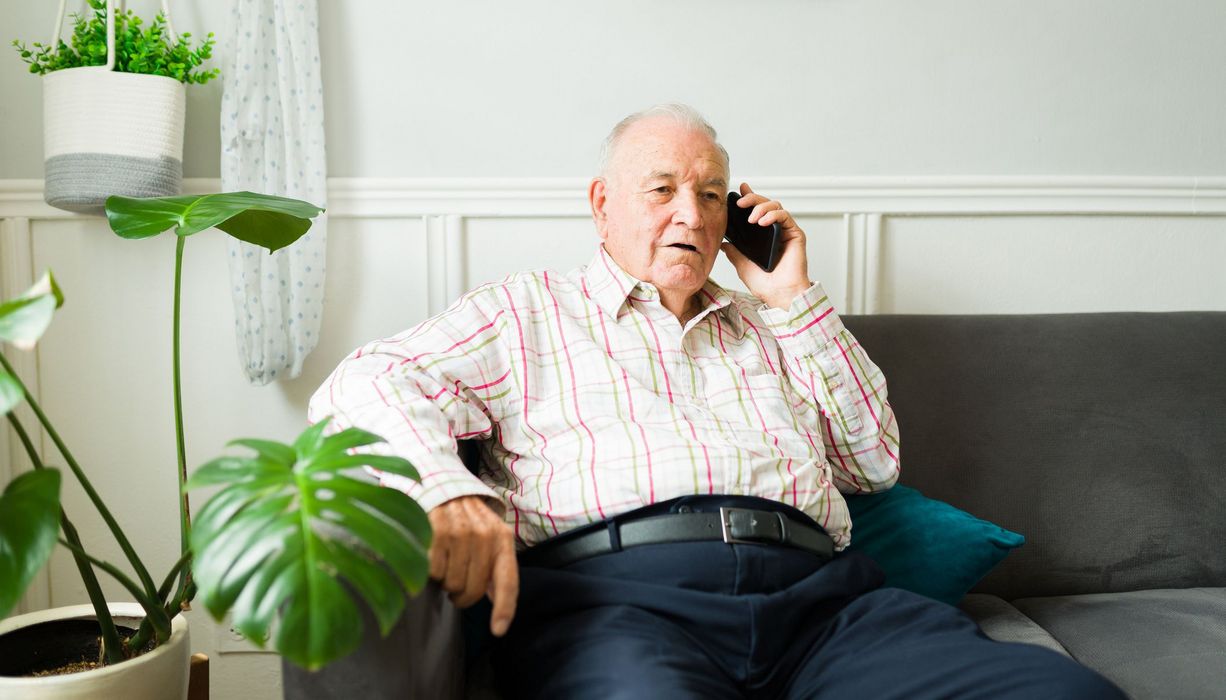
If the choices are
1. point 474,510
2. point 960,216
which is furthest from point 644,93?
point 474,510

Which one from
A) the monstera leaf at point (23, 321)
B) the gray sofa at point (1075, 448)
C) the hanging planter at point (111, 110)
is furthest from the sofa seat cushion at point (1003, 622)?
the hanging planter at point (111, 110)

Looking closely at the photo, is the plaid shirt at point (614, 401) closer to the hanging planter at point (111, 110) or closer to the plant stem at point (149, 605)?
the plant stem at point (149, 605)

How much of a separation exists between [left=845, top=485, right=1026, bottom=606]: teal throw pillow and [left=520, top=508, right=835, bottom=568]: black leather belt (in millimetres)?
262

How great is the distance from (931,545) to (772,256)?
558 millimetres

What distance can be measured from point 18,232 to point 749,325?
1443mm

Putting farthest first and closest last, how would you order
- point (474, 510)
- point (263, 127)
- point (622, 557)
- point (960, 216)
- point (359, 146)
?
A: point (960, 216) → point (359, 146) → point (263, 127) → point (622, 557) → point (474, 510)

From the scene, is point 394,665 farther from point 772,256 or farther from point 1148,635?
point 1148,635

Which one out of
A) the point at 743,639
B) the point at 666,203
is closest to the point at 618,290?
the point at 666,203

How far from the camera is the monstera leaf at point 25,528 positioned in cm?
89

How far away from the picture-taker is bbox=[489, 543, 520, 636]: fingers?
106 centimetres

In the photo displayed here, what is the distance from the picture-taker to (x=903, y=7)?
2012 mm

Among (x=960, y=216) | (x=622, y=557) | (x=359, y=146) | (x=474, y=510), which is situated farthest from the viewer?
(x=960, y=216)

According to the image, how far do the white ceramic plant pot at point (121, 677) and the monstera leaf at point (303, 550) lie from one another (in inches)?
16.6

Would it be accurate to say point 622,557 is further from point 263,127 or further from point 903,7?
point 903,7
